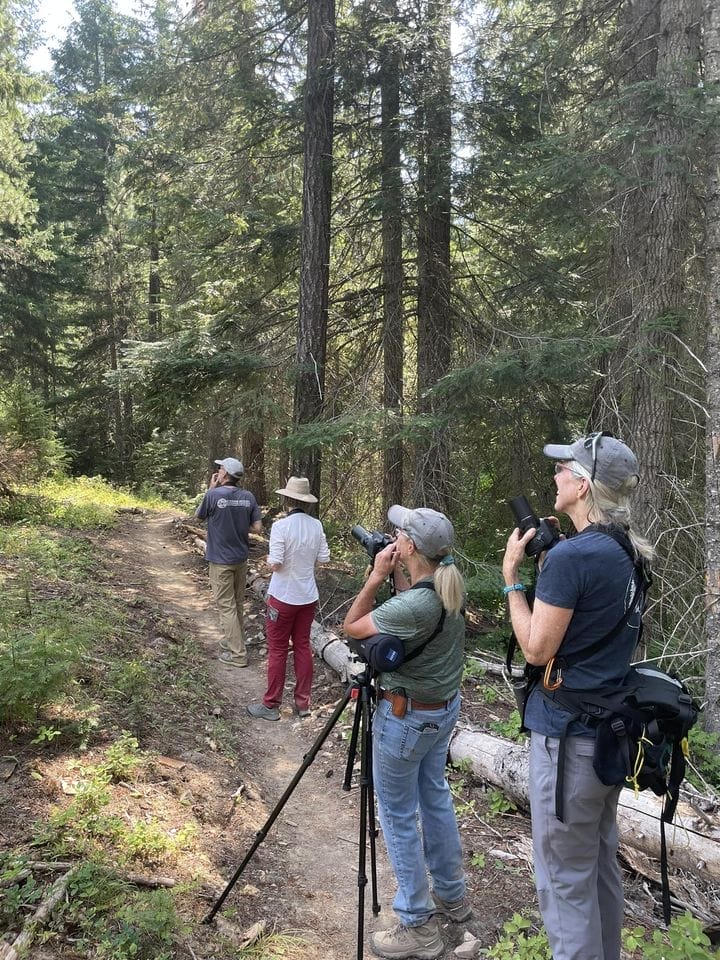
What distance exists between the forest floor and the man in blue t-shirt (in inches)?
22.3

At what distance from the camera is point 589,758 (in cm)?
251

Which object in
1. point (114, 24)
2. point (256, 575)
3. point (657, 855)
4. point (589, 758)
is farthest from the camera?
point (114, 24)

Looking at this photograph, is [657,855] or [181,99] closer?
[657,855]

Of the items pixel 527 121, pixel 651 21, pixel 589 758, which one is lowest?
pixel 589 758

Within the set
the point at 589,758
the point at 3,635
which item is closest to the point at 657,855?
the point at 589,758

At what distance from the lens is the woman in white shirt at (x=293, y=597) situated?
6254mm

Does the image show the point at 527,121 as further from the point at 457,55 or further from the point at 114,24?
the point at 114,24

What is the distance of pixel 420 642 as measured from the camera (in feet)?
10.2

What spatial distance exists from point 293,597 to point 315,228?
18.4 feet

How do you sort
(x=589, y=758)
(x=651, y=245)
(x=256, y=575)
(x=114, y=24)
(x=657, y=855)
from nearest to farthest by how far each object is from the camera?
(x=589, y=758), (x=657, y=855), (x=651, y=245), (x=256, y=575), (x=114, y=24)

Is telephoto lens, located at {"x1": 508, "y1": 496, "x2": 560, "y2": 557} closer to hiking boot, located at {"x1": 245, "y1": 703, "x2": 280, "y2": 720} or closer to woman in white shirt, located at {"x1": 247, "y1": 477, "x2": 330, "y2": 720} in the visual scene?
woman in white shirt, located at {"x1": 247, "y1": 477, "x2": 330, "y2": 720}

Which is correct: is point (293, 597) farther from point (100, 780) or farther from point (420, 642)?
point (420, 642)

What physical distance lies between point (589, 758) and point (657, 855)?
7.37 feet

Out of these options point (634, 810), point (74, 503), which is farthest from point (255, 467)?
point (634, 810)
